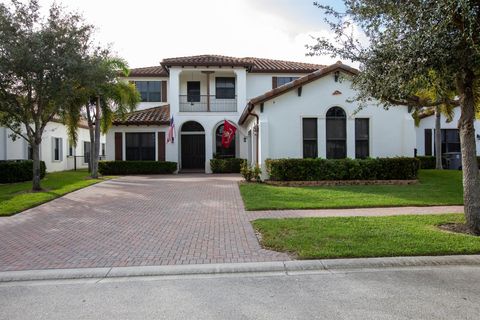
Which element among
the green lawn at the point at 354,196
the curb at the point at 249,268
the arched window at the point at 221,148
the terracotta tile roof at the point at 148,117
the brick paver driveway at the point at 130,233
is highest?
the terracotta tile roof at the point at 148,117

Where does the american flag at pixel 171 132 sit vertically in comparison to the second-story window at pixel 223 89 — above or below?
below

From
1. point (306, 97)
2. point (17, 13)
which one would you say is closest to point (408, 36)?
point (306, 97)

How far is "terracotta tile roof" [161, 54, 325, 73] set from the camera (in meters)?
25.8

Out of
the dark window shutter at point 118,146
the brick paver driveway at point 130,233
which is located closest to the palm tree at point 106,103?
the dark window shutter at point 118,146

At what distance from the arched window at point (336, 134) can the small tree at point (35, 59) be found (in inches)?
423

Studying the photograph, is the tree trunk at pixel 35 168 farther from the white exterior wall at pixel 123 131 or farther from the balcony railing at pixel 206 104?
the balcony railing at pixel 206 104

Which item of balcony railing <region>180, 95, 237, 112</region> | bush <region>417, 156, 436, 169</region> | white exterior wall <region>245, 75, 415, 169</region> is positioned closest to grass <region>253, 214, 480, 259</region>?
white exterior wall <region>245, 75, 415, 169</region>

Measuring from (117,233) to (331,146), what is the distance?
12.0 metres

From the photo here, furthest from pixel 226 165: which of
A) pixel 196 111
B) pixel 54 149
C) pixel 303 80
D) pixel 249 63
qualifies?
pixel 54 149

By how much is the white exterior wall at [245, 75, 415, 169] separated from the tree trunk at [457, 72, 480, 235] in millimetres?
9772

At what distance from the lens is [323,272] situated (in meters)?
5.67

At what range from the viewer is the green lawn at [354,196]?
11141mm

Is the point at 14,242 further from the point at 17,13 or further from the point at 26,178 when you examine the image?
the point at 26,178

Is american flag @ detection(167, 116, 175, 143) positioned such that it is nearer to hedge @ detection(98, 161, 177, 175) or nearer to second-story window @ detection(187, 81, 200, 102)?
hedge @ detection(98, 161, 177, 175)
